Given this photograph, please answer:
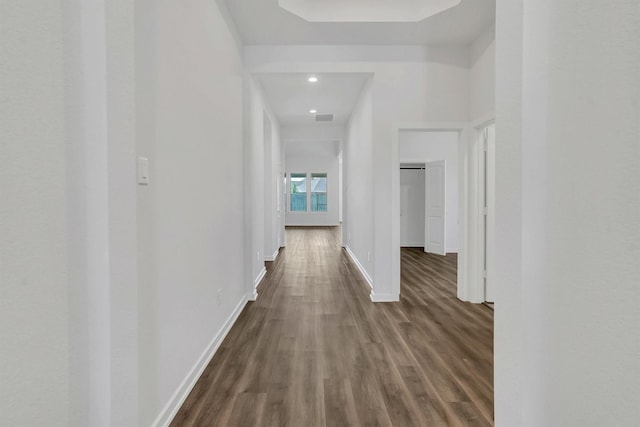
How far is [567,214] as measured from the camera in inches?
40.0

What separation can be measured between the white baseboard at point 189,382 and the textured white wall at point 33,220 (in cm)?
74

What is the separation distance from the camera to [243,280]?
3.70 m

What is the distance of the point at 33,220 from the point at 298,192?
41.9 ft

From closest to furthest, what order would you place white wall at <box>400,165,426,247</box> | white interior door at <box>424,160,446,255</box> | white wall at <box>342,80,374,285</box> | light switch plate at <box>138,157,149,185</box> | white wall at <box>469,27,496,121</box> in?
light switch plate at <box>138,157,149,185</box> < white wall at <box>469,27,496,121</box> < white wall at <box>342,80,374,285</box> < white interior door at <box>424,160,446,255</box> < white wall at <box>400,165,426,247</box>

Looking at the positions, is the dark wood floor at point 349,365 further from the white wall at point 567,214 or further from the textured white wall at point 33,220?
the textured white wall at point 33,220

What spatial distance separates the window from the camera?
1356 cm

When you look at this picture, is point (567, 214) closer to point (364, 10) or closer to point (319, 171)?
point (364, 10)

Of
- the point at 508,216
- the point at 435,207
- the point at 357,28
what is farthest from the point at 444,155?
the point at 508,216

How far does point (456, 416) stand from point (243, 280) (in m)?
2.59

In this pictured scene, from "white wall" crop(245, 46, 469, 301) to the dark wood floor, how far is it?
681 millimetres

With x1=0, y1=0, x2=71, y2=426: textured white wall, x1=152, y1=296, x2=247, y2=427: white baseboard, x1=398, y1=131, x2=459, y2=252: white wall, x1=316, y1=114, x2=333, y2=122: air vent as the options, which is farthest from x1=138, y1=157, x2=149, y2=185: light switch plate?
x1=398, y1=131, x2=459, y2=252: white wall

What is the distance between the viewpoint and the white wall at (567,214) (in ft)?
2.65

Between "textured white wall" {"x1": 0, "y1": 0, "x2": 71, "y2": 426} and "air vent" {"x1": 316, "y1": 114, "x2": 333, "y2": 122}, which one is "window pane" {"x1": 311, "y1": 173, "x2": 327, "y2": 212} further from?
"textured white wall" {"x1": 0, "y1": 0, "x2": 71, "y2": 426}

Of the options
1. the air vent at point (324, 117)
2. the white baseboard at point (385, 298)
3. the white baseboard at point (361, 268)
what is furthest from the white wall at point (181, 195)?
the air vent at point (324, 117)
